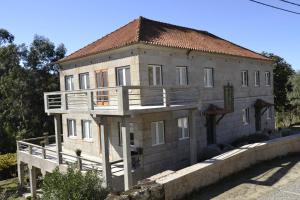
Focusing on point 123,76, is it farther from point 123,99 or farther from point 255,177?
point 255,177

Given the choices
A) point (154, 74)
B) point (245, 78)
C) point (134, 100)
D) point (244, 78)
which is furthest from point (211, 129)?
point (134, 100)

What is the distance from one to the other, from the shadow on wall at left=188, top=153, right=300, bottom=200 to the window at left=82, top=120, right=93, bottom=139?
407 inches

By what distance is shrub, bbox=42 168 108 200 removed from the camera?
9.18 meters

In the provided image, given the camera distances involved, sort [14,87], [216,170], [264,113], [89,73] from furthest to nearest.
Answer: [14,87], [264,113], [89,73], [216,170]

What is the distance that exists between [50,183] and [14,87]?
1058 inches

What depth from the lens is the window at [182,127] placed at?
59.5 feet

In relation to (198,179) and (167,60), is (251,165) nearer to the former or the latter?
(198,179)

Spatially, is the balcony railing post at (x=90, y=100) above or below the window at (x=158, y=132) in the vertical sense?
above

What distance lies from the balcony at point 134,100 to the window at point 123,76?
72cm

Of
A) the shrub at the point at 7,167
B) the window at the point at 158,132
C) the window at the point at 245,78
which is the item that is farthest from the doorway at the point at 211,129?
the shrub at the point at 7,167

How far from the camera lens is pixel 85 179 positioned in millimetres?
9664

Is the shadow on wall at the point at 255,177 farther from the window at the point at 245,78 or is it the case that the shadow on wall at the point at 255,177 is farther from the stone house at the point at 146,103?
the window at the point at 245,78

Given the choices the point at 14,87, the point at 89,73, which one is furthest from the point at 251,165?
the point at 14,87

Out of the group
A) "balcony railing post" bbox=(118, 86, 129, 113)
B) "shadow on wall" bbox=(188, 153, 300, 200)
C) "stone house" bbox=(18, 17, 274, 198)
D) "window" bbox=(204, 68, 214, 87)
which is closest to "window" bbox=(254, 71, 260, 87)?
"stone house" bbox=(18, 17, 274, 198)
